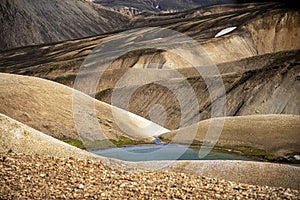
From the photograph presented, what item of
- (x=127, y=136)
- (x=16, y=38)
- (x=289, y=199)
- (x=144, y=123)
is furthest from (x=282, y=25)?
(x=16, y=38)

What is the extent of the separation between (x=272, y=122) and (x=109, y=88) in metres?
41.6

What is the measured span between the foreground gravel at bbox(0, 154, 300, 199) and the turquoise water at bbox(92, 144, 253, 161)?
9.81 meters

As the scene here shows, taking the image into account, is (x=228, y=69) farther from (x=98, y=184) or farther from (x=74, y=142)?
(x=98, y=184)

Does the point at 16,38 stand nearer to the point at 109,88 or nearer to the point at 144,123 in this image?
the point at 109,88

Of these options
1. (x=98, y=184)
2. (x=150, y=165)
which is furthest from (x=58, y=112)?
(x=98, y=184)

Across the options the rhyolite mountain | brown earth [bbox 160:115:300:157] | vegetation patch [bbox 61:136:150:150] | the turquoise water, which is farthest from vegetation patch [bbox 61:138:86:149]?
the rhyolite mountain

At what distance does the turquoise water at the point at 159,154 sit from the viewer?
93.7 feet

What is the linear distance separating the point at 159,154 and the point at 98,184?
46.4 ft

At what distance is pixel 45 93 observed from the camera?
34750 mm

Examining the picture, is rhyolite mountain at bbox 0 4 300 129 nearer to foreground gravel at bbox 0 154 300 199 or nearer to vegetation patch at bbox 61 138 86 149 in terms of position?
vegetation patch at bbox 61 138 86 149

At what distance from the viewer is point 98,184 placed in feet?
52.6

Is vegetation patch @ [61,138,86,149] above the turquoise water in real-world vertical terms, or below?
below

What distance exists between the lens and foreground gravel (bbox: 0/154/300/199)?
14914 millimetres

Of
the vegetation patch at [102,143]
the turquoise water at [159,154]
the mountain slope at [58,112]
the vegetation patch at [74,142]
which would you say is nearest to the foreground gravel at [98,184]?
the turquoise water at [159,154]
